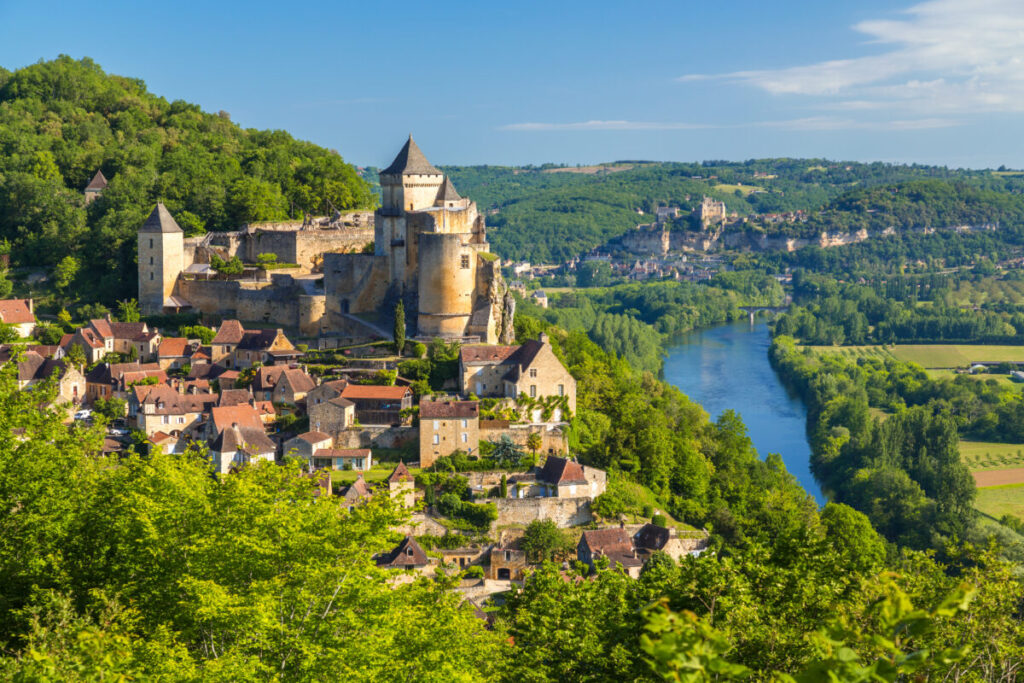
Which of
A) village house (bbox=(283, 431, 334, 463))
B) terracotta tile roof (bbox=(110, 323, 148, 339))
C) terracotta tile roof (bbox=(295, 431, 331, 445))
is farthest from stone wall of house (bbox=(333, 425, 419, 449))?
terracotta tile roof (bbox=(110, 323, 148, 339))

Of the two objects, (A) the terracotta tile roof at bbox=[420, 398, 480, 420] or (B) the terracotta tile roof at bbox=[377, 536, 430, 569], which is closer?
(B) the terracotta tile roof at bbox=[377, 536, 430, 569]

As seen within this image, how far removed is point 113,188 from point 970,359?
219 feet

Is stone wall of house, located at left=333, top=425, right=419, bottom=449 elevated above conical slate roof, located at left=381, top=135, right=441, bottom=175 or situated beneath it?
situated beneath

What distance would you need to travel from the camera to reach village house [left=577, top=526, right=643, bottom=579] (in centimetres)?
2938

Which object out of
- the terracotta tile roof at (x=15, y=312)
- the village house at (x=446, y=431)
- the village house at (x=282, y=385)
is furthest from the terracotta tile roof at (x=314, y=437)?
the terracotta tile roof at (x=15, y=312)

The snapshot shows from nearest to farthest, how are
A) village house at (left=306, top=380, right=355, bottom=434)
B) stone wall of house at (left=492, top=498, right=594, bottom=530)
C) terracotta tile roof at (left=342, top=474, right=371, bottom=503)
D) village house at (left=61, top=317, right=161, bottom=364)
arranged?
terracotta tile roof at (left=342, top=474, right=371, bottom=503) < stone wall of house at (left=492, top=498, right=594, bottom=530) < village house at (left=306, top=380, right=355, bottom=434) < village house at (left=61, top=317, right=161, bottom=364)

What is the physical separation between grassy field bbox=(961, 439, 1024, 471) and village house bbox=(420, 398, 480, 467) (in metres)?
33.3

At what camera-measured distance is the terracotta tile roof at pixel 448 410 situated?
3203cm

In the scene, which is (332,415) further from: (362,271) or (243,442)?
(362,271)

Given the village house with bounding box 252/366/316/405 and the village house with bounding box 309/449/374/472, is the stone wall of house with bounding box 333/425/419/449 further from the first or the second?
the village house with bounding box 252/366/316/405

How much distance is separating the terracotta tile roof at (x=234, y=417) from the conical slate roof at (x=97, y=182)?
25.3 meters

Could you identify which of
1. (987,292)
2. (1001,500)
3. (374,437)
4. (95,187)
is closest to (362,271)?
(374,437)

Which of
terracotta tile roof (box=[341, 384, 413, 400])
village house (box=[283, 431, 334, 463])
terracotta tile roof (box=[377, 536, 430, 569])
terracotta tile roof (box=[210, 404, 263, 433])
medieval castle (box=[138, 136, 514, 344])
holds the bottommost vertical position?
terracotta tile roof (box=[377, 536, 430, 569])

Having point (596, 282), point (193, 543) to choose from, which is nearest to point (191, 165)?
point (193, 543)
